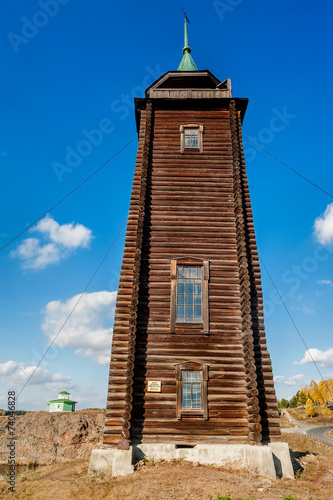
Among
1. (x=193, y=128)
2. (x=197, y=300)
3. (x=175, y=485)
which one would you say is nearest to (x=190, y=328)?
(x=197, y=300)

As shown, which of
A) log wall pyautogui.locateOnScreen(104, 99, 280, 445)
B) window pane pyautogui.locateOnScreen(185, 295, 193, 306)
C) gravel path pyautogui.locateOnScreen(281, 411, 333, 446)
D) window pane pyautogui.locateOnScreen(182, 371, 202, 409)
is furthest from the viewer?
gravel path pyautogui.locateOnScreen(281, 411, 333, 446)

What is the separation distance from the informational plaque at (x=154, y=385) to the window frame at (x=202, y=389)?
616mm

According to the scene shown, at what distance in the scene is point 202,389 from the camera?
1062 centimetres

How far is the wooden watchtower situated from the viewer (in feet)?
33.7

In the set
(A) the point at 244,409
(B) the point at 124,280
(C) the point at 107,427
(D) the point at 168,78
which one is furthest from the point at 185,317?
(D) the point at 168,78

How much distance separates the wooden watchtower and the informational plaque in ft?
0.12

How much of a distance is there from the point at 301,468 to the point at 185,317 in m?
6.12

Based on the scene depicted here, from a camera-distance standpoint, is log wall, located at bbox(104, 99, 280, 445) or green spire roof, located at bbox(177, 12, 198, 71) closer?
log wall, located at bbox(104, 99, 280, 445)

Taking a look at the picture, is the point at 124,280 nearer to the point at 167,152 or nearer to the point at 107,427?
the point at 107,427

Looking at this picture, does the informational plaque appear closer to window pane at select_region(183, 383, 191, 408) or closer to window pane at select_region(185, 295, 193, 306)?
window pane at select_region(183, 383, 191, 408)

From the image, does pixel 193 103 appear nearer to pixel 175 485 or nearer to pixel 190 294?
pixel 190 294

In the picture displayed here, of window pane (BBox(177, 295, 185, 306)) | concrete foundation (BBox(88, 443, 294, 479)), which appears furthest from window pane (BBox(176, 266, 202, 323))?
concrete foundation (BBox(88, 443, 294, 479))

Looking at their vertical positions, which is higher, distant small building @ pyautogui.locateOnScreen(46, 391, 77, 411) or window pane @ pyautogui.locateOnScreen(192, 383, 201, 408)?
window pane @ pyautogui.locateOnScreen(192, 383, 201, 408)

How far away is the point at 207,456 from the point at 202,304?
4686 mm
